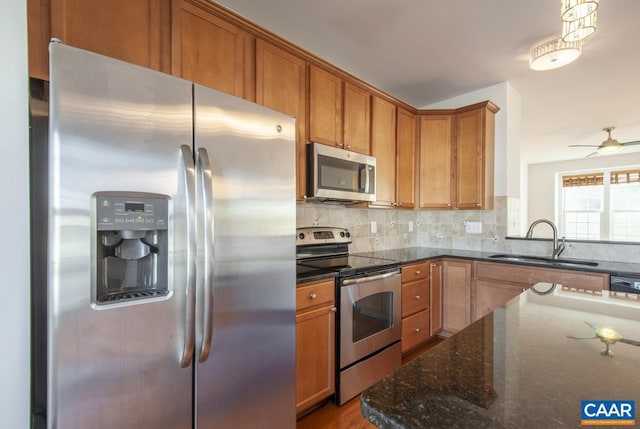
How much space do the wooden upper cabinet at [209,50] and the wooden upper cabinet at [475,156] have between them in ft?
7.46

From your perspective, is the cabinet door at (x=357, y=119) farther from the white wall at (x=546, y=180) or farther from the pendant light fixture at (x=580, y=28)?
the white wall at (x=546, y=180)

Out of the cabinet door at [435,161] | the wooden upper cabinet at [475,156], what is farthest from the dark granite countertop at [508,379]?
the cabinet door at [435,161]

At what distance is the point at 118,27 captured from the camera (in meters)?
1.34

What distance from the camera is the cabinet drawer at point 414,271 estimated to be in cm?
245

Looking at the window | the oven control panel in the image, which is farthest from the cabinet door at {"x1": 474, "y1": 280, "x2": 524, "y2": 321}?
the window

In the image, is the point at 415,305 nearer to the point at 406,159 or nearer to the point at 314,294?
the point at 314,294

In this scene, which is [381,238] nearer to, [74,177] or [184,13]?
[184,13]

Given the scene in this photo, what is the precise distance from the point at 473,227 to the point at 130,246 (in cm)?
322

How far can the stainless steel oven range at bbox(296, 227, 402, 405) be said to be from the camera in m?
1.90

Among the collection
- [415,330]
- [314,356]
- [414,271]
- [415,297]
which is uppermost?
[414,271]

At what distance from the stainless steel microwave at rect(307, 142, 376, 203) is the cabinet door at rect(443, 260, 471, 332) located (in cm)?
113

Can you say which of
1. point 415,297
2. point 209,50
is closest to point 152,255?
point 209,50

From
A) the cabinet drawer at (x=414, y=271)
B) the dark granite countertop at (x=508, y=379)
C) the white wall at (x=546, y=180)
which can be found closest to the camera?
the dark granite countertop at (x=508, y=379)

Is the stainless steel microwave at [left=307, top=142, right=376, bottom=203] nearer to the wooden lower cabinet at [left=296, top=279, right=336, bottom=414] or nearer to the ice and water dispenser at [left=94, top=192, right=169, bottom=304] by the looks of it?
the wooden lower cabinet at [left=296, top=279, right=336, bottom=414]
